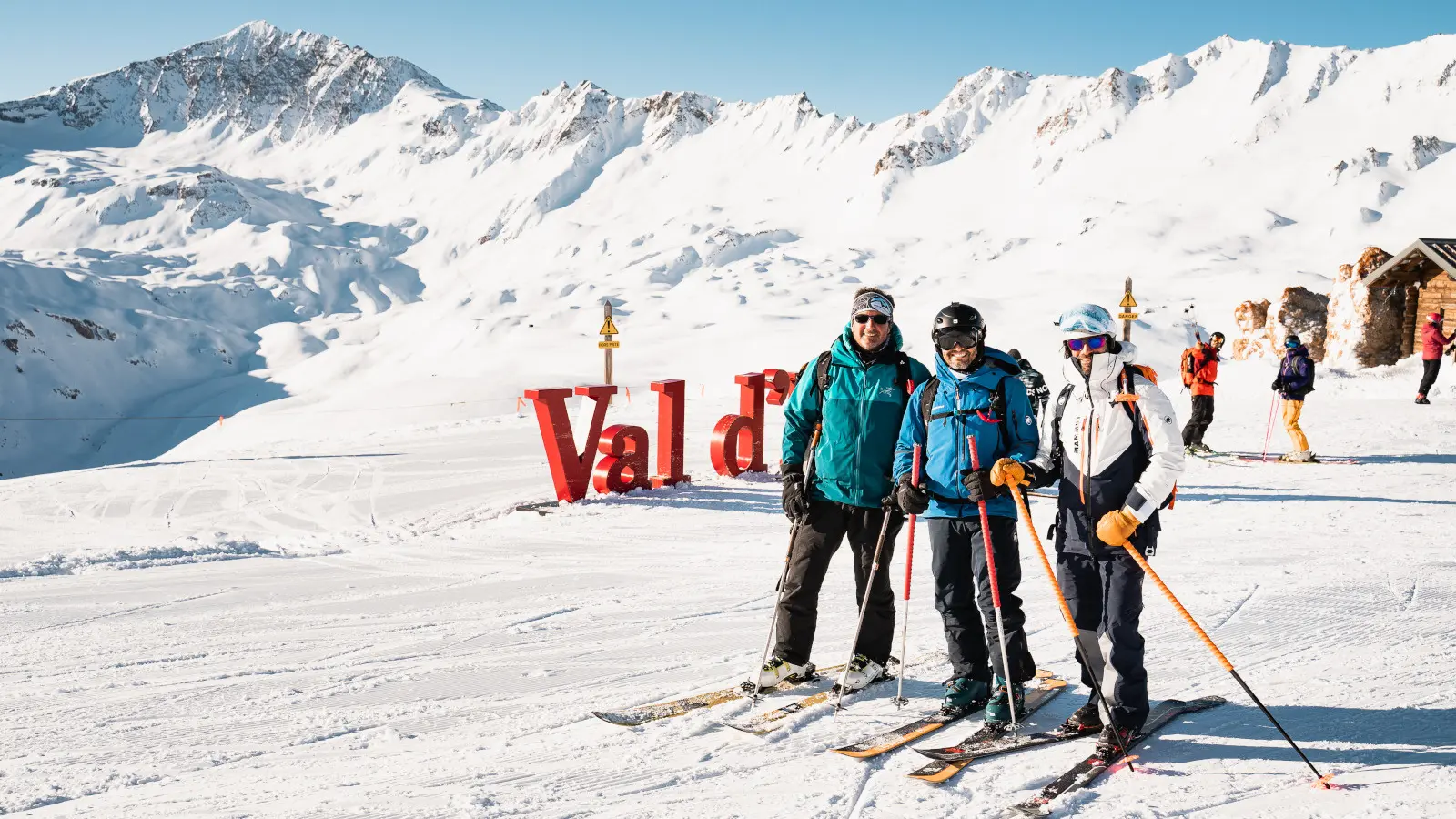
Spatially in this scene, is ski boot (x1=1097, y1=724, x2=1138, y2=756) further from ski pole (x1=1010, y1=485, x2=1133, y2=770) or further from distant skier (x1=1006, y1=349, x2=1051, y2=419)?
distant skier (x1=1006, y1=349, x2=1051, y2=419)

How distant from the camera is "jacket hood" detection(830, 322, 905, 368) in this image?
4340 mm

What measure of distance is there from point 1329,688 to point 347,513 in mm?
9675

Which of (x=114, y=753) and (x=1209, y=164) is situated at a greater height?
(x=1209, y=164)

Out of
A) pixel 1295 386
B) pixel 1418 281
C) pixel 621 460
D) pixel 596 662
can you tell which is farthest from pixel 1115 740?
pixel 1418 281

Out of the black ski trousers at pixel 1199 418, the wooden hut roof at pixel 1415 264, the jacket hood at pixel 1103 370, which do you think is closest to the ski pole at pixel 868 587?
the jacket hood at pixel 1103 370

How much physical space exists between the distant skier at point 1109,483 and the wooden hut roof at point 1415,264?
22441mm

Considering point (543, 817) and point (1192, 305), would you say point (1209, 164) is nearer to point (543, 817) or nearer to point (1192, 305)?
point (1192, 305)

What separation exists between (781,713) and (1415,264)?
81.9 feet

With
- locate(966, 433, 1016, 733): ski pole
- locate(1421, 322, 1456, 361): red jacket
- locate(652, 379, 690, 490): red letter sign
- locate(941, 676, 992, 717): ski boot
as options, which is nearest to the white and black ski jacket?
locate(966, 433, 1016, 733): ski pole

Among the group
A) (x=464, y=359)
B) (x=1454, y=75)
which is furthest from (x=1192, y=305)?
(x=1454, y=75)

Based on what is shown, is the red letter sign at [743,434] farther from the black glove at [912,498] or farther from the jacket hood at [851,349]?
the black glove at [912,498]

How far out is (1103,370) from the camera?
3623 millimetres

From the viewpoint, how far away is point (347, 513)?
Result: 1119 cm

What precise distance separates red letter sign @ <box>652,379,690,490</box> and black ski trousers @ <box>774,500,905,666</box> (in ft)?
21.8
